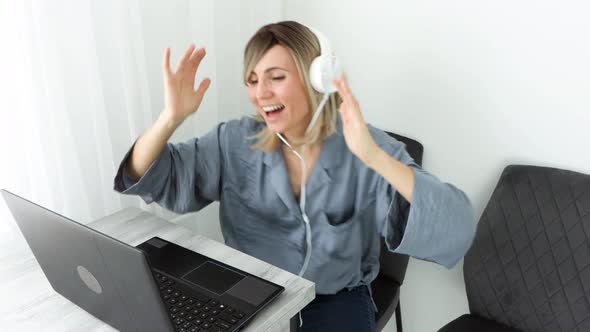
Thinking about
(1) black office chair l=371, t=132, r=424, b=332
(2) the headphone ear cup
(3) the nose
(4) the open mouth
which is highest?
(2) the headphone ear cup

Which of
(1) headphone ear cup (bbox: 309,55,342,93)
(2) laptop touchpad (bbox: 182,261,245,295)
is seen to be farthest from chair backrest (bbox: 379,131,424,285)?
(2) laptop touchpad (bbox: 182,261,245,295)

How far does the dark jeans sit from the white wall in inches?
18.3

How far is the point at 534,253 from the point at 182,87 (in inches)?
39.7

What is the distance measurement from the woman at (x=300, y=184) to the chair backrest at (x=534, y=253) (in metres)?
0.33

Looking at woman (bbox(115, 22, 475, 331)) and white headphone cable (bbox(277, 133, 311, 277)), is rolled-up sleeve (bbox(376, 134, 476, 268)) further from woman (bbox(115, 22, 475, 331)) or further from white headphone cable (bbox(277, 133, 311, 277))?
white headphone cable (bbox(277, 133, 311, 277))

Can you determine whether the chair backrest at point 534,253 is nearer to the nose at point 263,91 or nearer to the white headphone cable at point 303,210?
the white headphone cable at point 303,210

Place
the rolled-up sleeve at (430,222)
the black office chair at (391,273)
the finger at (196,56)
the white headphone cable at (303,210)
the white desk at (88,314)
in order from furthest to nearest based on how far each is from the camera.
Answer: the black office chair at (391,273)
the white headphone cable at (303,210)
the finger at (196,56)
the rolled-up sleeve at (430,222)
the white desk at (88,314)

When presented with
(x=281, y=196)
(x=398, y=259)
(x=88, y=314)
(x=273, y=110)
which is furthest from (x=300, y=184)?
(x=88, y=314)

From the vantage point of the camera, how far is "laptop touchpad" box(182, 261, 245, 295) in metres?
0.98

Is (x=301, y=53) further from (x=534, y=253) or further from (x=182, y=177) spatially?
(x=534, y=253)

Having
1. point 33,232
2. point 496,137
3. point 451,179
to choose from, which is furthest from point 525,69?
point 33,232

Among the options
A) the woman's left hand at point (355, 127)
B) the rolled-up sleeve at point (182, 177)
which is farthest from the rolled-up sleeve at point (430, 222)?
the rolled-up sleeve at point (182, 177)

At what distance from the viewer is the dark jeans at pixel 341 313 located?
1264 mm

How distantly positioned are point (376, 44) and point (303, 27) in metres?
0.50
